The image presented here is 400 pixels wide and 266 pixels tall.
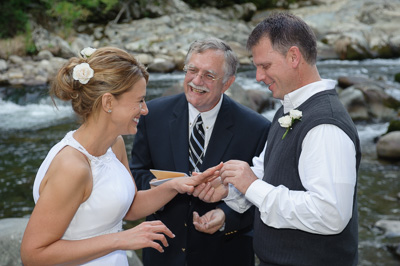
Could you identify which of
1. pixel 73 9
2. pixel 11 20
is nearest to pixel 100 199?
pixel 11 20

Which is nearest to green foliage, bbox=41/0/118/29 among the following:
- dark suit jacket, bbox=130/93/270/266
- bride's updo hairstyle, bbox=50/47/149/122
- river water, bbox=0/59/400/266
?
river water, bbox=0/59/400/266

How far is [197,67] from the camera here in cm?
346

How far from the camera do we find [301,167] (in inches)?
99.3

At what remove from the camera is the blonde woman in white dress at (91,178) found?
2.40 metres

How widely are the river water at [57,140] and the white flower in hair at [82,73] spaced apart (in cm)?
29

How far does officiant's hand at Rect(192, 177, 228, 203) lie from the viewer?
3221 mm

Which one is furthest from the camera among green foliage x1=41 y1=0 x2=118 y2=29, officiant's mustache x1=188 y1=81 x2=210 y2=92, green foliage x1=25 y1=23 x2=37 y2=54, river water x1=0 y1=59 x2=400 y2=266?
green foliage x1=41 y1=0 x2=118 y2=29

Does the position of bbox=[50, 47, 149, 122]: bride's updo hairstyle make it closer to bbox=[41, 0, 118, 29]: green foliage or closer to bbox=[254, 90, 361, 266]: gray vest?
bbox=[254, 90, 361, 266]: gray vest

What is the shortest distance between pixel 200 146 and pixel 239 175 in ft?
2.72

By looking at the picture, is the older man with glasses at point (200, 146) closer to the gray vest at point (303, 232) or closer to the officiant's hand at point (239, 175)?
the officiant's hand at point (239, 175)

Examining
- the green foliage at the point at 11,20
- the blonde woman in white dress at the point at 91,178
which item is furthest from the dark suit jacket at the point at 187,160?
the green foliage at the point at 11,20

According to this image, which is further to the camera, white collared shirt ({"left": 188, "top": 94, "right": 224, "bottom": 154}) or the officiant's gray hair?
white collared shirt ({"left": 188, "top": 94, "right": 224, "bottom": 154})

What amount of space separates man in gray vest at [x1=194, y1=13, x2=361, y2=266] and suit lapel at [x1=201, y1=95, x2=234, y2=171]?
1.92ft

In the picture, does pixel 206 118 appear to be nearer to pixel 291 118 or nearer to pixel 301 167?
pixel 291 118
